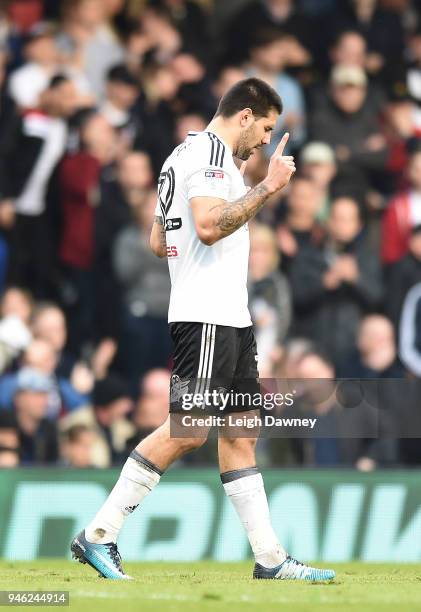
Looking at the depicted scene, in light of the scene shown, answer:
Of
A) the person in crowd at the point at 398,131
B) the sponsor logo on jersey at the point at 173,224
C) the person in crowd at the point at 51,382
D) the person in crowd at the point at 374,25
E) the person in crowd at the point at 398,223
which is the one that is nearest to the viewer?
the sponsor logo on jersey at the point at 173,224

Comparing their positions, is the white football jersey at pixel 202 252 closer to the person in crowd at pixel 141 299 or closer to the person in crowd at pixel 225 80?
the person in crowd at pixel 141 299

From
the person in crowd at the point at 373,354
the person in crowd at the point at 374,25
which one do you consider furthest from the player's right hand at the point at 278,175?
the person in crowd at the point at 374,25

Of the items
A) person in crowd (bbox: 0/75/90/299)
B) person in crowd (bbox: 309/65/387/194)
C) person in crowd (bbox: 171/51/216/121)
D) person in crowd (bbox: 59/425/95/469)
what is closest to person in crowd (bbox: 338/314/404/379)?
person in crowd (bbox: 309/65/387/194)

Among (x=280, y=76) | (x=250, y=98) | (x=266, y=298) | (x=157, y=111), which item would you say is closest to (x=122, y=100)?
(x=157, y=111)

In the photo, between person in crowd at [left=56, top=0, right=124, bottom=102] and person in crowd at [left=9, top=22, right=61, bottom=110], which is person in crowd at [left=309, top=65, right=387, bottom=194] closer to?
person in crowd at [left=56, top=0, right=124, bottom=102]

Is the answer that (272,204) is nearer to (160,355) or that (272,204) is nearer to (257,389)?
(160,355)

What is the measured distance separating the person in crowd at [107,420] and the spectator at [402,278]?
2.47m

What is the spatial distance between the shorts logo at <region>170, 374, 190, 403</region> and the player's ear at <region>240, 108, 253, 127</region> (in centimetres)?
126

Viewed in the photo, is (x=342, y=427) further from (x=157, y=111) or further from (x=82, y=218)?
(x=157, y=111)

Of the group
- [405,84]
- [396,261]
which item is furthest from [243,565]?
[405,84]

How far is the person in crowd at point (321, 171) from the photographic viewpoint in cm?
1332

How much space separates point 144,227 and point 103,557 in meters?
5.55

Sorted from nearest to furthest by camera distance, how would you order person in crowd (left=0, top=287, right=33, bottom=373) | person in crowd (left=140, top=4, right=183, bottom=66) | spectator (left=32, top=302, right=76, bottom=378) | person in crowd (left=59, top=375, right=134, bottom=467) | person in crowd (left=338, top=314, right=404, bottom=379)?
1. person in crowd (left=59, top=375, right=134, bottom=467)
2. person in crowd (left=0, top=287, right=33, bottom=373)
3. spectator (left=32, top=302, right=76, bottom=378)
4. person in crowd (left=338, top=314, right=404, bottom=379)
5. person in crowd (left=140, top=4, right=183, bottom=66)

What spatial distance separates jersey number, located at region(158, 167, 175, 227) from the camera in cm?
745
